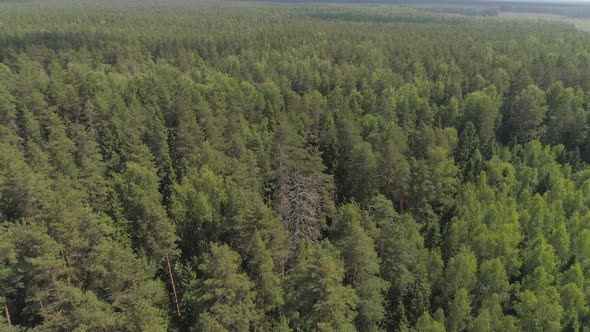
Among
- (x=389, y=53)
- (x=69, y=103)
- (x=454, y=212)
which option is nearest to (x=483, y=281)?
(x=454, y=212)

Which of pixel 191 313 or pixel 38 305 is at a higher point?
pixel 38 305

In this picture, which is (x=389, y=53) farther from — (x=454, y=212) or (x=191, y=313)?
(x=191, y=313)

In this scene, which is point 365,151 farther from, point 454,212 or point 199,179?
point 199,179

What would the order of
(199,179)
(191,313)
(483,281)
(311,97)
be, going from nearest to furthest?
(191,313)
(483,281)
(199,179)
(311,97)

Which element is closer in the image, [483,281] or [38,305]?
[38,305]

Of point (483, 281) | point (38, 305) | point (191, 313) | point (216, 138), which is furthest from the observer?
point (216, 138)

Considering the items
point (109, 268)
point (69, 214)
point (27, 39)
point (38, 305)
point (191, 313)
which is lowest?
point (191, 313)
